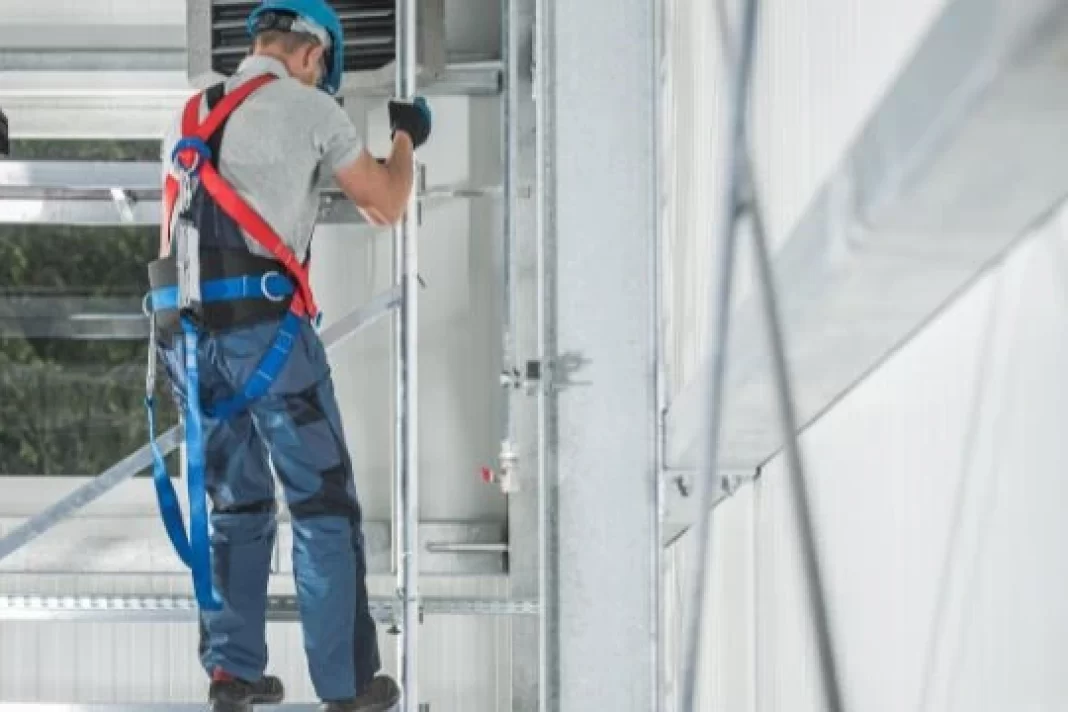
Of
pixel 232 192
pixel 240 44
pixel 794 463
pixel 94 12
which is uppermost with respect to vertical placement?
pixel 94 12

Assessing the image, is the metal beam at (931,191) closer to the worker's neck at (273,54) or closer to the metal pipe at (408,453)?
the worker's neck at (273,54)

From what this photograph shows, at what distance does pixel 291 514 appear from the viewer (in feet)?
10.9

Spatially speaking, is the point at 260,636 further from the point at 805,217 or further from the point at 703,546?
the point at 805,217

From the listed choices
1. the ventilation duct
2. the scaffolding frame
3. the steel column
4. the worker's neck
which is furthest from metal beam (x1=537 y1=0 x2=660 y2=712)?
the steel column

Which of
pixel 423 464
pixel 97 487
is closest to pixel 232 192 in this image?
pixel 97 487

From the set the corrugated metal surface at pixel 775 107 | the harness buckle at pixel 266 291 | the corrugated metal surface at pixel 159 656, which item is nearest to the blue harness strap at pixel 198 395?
the harness buckle at pixel 266 291

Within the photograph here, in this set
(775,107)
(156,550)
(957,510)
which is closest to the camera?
(957,510)

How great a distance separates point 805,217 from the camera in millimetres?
1139

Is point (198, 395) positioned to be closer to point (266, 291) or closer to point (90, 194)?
point (266, 291)

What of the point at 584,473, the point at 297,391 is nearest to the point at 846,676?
the point at 584,473

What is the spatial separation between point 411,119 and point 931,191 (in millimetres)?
2855

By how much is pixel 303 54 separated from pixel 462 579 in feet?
8.99

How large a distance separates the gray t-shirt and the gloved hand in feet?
0.71

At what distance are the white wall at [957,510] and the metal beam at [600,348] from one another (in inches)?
32.0
